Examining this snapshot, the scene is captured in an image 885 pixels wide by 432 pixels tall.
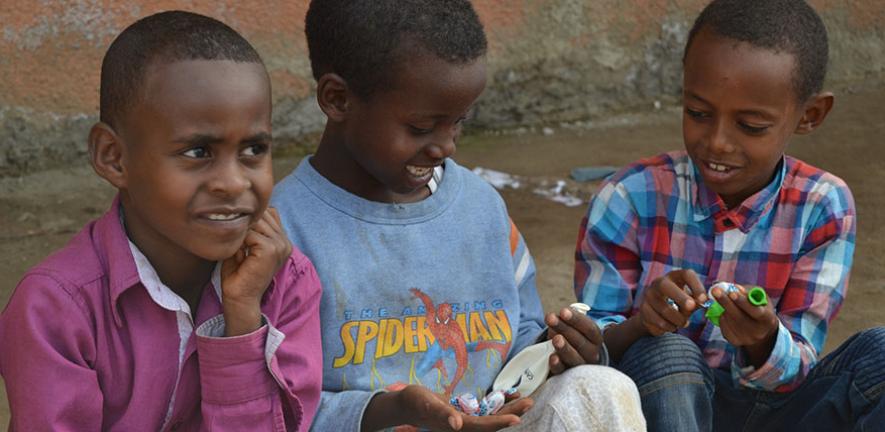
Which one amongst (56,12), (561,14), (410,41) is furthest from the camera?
(561,14)

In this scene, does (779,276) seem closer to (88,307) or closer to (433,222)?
(433,222)

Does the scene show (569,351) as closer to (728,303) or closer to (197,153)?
(728,303)

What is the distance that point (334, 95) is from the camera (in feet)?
8.15

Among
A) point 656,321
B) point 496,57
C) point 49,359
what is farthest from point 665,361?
point 496,57

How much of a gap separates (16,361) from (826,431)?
165cm

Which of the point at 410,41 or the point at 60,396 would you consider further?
the point at 410,41

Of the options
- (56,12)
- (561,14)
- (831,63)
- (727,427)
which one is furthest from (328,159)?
(831,63)

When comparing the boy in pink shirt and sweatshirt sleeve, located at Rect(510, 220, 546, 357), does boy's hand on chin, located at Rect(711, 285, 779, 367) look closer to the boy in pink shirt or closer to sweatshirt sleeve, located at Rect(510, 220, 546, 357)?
sweatshirt sleeve, located at Rect(510, 220, 546, 357)

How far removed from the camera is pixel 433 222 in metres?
2.54

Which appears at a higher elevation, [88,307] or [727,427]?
[88,307]

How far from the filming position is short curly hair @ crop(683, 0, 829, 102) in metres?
2.60

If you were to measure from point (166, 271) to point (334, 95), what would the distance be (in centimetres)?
52

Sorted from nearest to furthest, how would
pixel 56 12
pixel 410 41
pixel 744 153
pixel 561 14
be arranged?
pixel 410 41 < pixel 744 153 < pixel 56 12 < pixel 561 14

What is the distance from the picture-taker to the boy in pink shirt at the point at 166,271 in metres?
2.04
